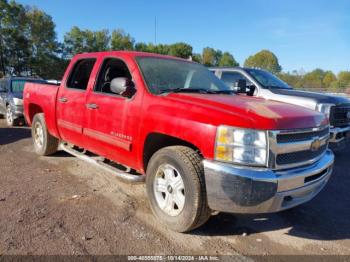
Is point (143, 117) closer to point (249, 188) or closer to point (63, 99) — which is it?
point (249, 188)

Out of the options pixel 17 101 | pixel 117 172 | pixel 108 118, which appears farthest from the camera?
pixel 17 101

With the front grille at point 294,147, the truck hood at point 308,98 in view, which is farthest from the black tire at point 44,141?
the truck hood at point 308,98

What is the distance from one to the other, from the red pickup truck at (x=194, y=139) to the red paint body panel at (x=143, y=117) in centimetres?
1

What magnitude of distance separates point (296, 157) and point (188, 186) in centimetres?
107

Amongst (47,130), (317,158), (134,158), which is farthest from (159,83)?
(47,130)

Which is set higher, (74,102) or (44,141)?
(74,102)

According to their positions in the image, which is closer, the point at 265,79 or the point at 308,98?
the point at 308,98

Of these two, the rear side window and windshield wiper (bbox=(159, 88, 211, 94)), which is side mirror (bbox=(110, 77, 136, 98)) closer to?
windshield wiper (bbox=(159, 88, 211, 94))

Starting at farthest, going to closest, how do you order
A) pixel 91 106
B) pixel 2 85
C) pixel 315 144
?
pixel 2 85 → pixel 91 106 → pixel 315 144

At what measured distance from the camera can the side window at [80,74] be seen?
5.18 meters

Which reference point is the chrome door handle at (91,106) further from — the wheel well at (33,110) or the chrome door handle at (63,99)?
the wheel well at (33,110)

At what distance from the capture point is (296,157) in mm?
3014

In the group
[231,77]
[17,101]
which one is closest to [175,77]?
[231,77]

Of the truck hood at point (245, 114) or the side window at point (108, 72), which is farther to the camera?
the side window at point (108, 72)
